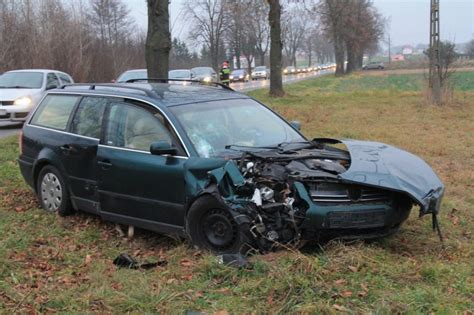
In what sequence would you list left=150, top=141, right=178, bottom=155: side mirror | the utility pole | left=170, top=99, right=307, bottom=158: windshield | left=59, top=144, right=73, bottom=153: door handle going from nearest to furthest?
left=150, top=141, right=178, bottom=155: side mirror
left=170, top=99, right=307, bottom=158: windshield
left=59, top=144, right=73, bottom=153: door handle
the utility pole

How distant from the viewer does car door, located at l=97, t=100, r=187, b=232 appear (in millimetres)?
5172

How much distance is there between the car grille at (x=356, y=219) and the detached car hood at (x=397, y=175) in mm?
261

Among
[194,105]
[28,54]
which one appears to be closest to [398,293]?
[194,105]

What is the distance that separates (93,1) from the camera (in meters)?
52.1

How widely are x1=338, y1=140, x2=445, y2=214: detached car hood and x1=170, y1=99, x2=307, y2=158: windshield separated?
3.11 ft

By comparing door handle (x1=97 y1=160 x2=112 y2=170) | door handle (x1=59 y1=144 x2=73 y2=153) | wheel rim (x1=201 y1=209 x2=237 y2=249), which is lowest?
wheel rim (x1=201 y1=209 x2=237 y2=249)

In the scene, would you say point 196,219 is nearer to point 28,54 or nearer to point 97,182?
point 97,182

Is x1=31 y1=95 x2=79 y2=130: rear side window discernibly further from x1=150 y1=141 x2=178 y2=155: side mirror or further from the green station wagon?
x1=150 y1=141 x2=178 y2=155: side mirror

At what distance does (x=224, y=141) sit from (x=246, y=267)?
160 centimetres

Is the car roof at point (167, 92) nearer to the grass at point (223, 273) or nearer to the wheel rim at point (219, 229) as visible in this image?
the wheel rim at point (219, 229)

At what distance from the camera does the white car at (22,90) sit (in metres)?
15.1

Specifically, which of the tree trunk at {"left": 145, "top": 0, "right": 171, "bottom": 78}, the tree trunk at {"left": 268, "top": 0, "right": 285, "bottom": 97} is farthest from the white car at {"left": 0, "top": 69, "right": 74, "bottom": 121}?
the tree trunk at {"left": 268, "top": 0, "right": 285, "bottom": 97}

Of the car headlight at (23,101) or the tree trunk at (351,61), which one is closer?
the car headlight at (23,101)

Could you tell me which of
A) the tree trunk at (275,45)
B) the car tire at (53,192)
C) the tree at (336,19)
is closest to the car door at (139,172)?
the car tire at (53,192)
